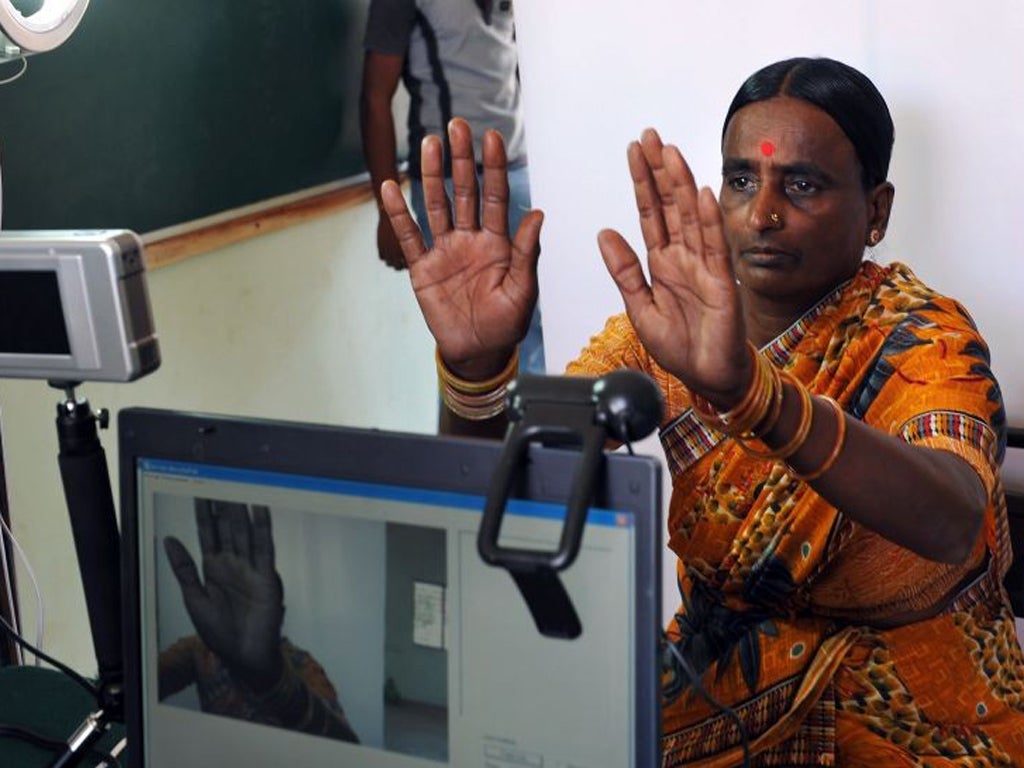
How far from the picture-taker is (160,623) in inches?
33.7

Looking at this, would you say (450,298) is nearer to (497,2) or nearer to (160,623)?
(160,623)

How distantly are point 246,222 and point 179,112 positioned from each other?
266mm

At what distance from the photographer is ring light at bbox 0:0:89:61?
4.59ft

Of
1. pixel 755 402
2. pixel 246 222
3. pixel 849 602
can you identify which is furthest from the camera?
pixel 246 222

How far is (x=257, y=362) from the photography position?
2686mm

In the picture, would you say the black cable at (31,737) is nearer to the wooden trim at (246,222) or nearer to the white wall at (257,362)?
the white wall at (257,362)

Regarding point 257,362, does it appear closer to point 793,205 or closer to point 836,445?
point 793,205

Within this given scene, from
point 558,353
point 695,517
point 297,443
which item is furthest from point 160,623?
point 558,353

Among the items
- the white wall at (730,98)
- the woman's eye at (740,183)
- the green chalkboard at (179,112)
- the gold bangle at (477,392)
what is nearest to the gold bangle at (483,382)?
the gold bangle at (477,392)

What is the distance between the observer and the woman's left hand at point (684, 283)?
972 millimetres

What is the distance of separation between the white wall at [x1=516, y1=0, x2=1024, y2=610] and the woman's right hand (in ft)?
2.51

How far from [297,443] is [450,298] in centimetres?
41

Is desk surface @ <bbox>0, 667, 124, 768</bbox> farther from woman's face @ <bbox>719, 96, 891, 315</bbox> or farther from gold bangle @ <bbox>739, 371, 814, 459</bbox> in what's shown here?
woman's face @ <bbox>719, 96, 891, 315</bbox>

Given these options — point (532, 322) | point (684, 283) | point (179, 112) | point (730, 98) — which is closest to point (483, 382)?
point (684, 283)
